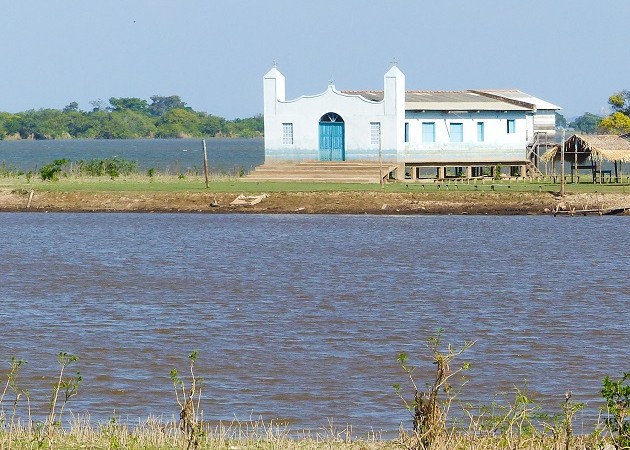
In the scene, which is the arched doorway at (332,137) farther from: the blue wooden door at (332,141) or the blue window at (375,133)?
the blue window at (375,133)

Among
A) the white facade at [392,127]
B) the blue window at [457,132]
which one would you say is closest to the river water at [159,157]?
the white facade at [392,127]

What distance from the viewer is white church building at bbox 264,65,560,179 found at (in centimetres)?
5212

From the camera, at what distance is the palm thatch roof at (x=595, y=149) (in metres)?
48.9

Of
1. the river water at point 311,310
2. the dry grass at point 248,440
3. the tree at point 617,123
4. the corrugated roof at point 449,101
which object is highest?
the corrugated roof at point 449,101

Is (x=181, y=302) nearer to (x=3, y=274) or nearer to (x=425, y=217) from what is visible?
(x=3, y=274)

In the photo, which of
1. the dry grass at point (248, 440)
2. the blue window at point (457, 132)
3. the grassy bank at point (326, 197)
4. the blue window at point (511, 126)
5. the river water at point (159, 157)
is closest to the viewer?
the dry grass at point (248, 440)

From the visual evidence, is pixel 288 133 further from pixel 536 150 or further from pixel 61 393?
pixel 61 393

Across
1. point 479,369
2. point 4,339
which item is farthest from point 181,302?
point 479,369

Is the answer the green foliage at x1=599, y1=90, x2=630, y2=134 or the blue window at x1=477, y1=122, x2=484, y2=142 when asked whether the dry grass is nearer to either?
Answer: the blue window at x1=477, y1=122, x2=484, y2=142

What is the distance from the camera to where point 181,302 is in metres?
25.2

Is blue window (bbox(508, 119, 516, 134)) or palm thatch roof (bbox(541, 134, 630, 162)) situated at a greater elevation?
blue window (bbox(508, 119, 516, 134))

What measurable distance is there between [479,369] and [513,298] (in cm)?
820

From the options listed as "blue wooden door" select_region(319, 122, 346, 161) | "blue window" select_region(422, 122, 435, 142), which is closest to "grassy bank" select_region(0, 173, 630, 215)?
"blue wooden door" select_region(319, 122, 346, 161)

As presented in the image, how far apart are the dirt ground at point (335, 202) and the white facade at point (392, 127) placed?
591 centimetres
